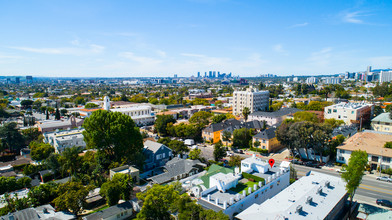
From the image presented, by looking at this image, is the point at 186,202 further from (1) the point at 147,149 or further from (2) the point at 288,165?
(1) the point at 147,149

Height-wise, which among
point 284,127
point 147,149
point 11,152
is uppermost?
point 284,127

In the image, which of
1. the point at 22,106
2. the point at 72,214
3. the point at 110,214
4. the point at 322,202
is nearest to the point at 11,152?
the point at 72,214

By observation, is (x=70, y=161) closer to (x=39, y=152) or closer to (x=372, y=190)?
(x=39, y=152)

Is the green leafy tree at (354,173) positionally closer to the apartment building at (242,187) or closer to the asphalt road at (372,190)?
the asphalt road at (372,190)

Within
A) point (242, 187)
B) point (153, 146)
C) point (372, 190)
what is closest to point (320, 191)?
point (242, 187)

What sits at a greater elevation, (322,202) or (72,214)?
(322,202)

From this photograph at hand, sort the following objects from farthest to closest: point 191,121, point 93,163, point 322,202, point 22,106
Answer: point 22,106, point 191,121, point 93,163, point 322,202

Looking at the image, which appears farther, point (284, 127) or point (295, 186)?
point (284, 127)

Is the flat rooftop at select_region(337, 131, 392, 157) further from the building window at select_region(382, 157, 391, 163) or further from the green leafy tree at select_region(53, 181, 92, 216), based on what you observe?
the green leafy tree at select_region(53, 181, 92, 216)

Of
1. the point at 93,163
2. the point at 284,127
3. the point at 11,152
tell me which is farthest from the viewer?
the point at 11,152
